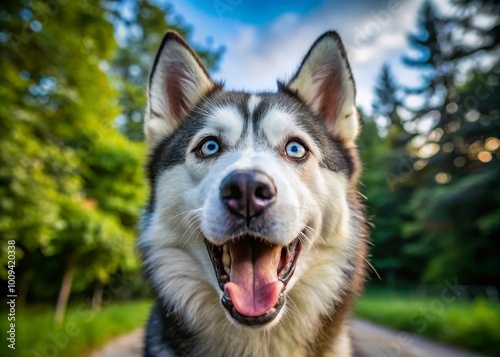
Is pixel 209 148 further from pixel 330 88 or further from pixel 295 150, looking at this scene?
pixel 330 88

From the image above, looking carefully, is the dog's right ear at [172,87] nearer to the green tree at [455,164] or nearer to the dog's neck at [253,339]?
the dog's neck at [253,339]

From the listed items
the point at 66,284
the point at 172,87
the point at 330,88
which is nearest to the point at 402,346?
the point at 330,88

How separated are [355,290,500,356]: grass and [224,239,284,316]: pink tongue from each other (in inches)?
253

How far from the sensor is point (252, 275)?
1598mm

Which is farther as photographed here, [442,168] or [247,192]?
[442,168]

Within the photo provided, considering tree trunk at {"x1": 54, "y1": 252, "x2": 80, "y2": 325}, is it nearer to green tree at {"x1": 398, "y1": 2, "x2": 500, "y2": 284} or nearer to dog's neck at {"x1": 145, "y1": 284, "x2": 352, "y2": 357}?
dog's neck at {"x1": 145, "y1": 284, "x2": 352, "y2": 357}

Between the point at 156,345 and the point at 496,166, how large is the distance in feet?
25.4

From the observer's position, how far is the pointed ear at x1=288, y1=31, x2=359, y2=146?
88.4 inches

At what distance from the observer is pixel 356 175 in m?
2.35

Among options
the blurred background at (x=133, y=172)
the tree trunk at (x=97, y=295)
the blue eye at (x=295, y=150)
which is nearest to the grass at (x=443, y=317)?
the blurred background at (x=133, y=172)

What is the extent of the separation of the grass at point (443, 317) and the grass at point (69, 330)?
5.56 meters

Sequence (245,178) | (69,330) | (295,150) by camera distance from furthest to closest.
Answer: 1. (69,330)
2. (295,150)
3. (245,178)

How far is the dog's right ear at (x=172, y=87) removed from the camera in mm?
2322

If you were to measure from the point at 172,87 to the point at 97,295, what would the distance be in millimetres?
9274
